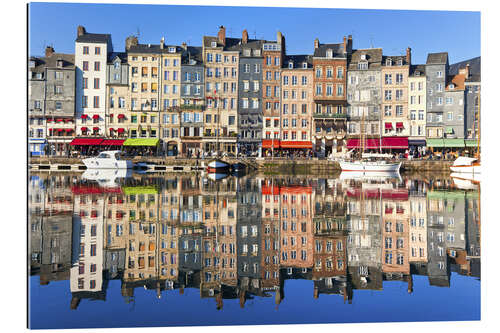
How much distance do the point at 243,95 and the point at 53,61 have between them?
1683cm

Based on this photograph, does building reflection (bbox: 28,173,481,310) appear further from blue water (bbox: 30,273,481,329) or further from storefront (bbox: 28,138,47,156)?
storefront (bbox: 28,138,47,156)

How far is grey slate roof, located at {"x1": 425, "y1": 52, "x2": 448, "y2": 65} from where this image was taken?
4219 cm

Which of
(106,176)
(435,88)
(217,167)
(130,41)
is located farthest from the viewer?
(130,41)

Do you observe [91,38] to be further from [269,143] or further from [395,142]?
[395,142]

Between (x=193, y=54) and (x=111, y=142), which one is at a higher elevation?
(x=193, y=54)

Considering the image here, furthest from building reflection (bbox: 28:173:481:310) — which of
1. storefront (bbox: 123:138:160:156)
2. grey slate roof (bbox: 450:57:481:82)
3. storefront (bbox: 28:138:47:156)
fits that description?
grey slate roof (bbox: 450:57:481:82)

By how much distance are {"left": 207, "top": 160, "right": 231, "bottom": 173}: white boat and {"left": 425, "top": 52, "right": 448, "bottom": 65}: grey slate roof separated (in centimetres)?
2127

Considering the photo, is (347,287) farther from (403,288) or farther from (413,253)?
(413,253)

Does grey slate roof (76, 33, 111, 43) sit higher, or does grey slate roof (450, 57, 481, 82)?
grey slate roof (76, 33, 111, 43)

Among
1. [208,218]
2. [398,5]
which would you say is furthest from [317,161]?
[398,5]

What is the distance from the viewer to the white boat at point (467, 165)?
31.4 metres

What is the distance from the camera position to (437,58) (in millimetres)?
42469

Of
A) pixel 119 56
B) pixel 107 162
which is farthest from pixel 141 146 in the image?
pixel 119 56

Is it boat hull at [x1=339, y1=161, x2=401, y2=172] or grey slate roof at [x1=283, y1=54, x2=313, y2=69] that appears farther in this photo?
grey slate roof at [x1=283, y1=54, x2=313, y2=69]
